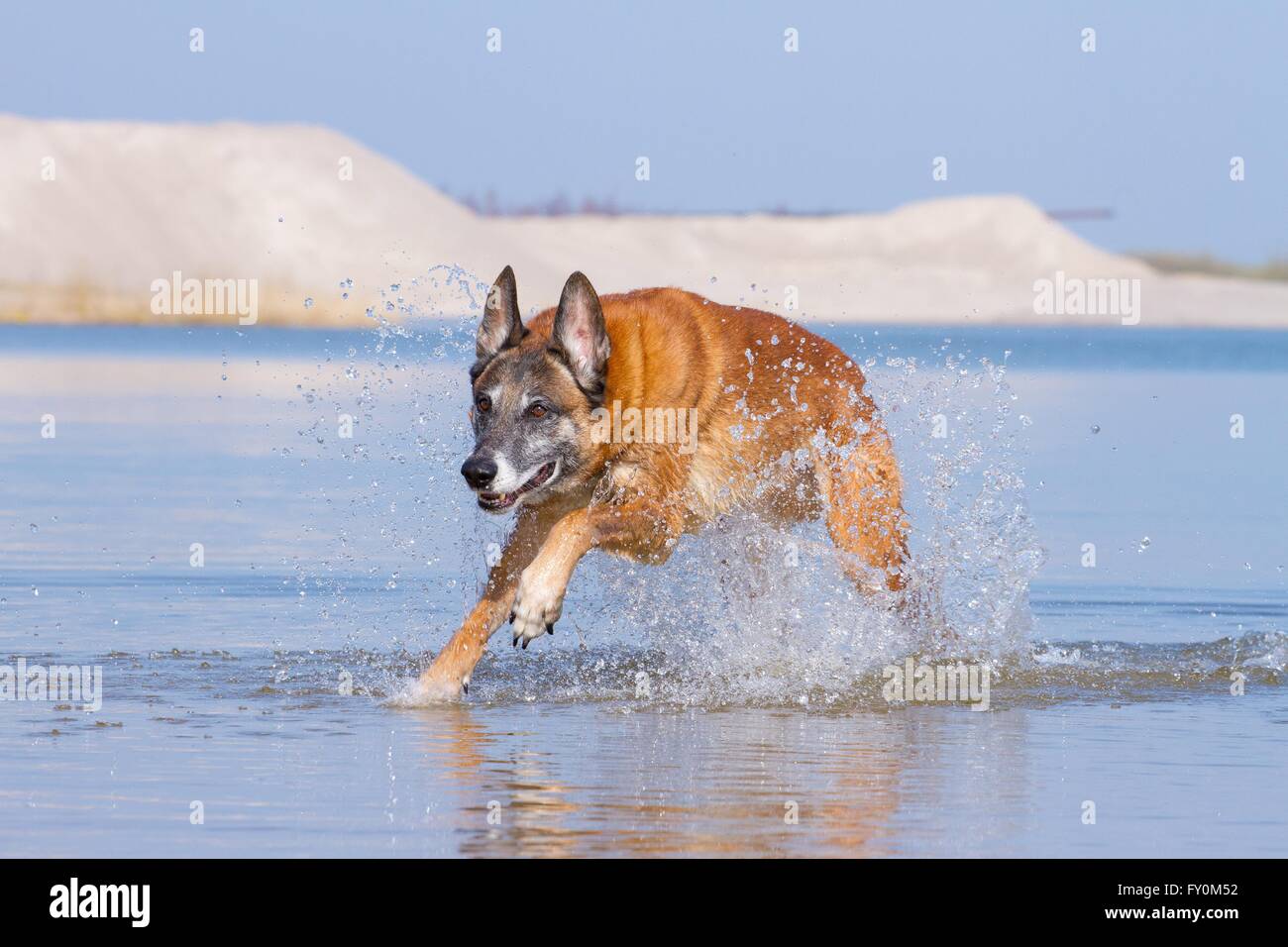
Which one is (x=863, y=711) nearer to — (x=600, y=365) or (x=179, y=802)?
(x=600, y=365)

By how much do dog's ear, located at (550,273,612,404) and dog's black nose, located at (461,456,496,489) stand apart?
0.64 metres

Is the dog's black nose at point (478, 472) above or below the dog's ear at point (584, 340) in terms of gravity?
below

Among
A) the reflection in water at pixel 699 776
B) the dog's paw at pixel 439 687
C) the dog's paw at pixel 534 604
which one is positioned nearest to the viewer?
the reflection in water at pixel 699 776

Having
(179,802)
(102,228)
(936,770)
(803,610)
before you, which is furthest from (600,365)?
(102,228)

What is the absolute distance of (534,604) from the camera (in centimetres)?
826

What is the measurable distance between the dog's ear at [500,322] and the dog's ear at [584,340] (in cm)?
22

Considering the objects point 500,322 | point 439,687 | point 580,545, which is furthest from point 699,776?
point 500,322

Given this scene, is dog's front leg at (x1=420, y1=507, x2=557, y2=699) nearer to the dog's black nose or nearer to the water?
the water

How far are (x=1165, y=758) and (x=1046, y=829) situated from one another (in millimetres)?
1401

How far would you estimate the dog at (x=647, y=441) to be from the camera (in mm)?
8570

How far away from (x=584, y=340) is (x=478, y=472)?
852 mm

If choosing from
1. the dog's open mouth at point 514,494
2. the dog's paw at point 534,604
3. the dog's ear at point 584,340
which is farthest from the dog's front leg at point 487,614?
the dog's ear at point 584,340

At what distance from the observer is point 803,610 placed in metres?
9.70

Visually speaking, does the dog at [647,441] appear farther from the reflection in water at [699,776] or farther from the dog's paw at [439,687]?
the reflection in water at [699,776]
